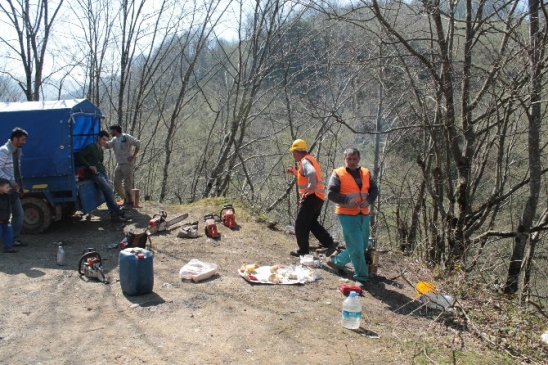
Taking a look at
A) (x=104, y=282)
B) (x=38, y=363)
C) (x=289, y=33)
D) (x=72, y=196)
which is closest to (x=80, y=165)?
(x=72, y=196)

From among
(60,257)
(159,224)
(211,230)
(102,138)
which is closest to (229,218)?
(211,230)

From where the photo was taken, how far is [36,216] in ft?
29.0

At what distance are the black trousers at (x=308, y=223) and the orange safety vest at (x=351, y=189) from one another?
975 mm

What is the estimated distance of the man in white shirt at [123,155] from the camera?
10.1m

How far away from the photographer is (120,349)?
462cm

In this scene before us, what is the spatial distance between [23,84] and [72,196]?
8.05 metres

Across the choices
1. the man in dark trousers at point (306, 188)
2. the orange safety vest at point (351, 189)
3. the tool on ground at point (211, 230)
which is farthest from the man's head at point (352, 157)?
the tool on ground at point (211, 230)

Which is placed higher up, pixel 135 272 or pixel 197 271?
pixel 135 272

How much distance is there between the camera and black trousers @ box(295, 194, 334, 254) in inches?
297

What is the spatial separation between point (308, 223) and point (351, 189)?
1384 mm

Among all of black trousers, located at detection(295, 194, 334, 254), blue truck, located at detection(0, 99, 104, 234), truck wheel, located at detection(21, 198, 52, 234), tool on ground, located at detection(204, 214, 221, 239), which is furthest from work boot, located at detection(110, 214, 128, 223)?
black trousers, located at detection(295, 194, 334, 254)

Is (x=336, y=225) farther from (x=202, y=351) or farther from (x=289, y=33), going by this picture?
(x=202, y=351)

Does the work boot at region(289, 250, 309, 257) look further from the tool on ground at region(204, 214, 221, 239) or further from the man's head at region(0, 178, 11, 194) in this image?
the man's head at region(0, 178, 11, 194)

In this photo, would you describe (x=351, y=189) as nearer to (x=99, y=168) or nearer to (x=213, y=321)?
(x=213, y=321)
